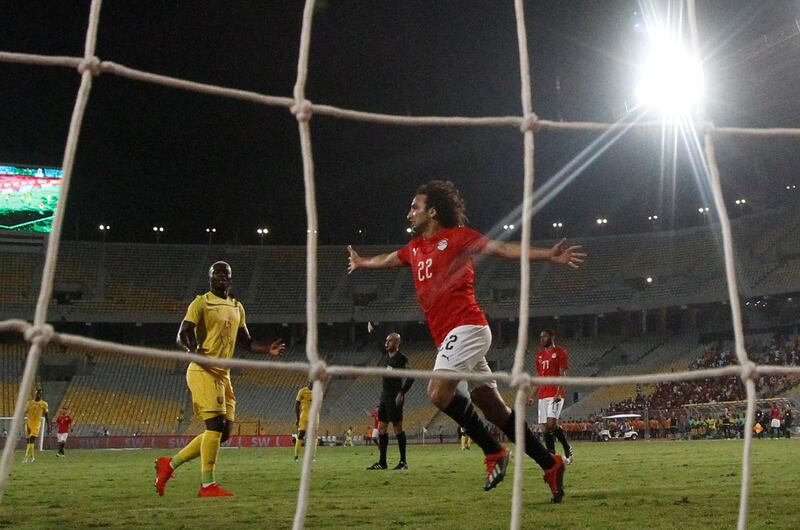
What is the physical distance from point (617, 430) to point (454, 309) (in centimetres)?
2920

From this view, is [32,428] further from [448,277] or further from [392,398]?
[448,277]

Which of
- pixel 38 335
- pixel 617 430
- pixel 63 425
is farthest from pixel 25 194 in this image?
pixel 38 335

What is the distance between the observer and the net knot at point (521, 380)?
306 centimetres

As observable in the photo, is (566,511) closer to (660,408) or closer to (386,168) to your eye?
(660,408)

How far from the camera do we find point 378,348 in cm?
4616

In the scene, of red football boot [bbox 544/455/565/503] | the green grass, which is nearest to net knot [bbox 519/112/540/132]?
the green grass

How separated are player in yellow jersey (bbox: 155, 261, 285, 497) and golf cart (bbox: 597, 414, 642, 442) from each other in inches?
1048

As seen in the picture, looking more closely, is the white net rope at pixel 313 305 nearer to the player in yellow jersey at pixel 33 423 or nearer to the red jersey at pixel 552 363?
the red jersey at pixel 552 363

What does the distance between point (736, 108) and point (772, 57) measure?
406 cm

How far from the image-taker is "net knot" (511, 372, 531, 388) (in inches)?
120

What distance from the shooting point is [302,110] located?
11.4ft

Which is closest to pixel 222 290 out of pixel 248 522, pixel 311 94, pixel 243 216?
pixel 248 522

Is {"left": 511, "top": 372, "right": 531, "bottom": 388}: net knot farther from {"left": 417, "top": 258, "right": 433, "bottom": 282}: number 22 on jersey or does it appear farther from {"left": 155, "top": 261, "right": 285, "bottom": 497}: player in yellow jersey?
{"left": 155, "top": 261, "right": 285, "bottom": 497}: player in yellow jersey

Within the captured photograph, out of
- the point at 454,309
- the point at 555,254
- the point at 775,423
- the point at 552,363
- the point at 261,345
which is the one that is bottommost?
the point at 261,345
